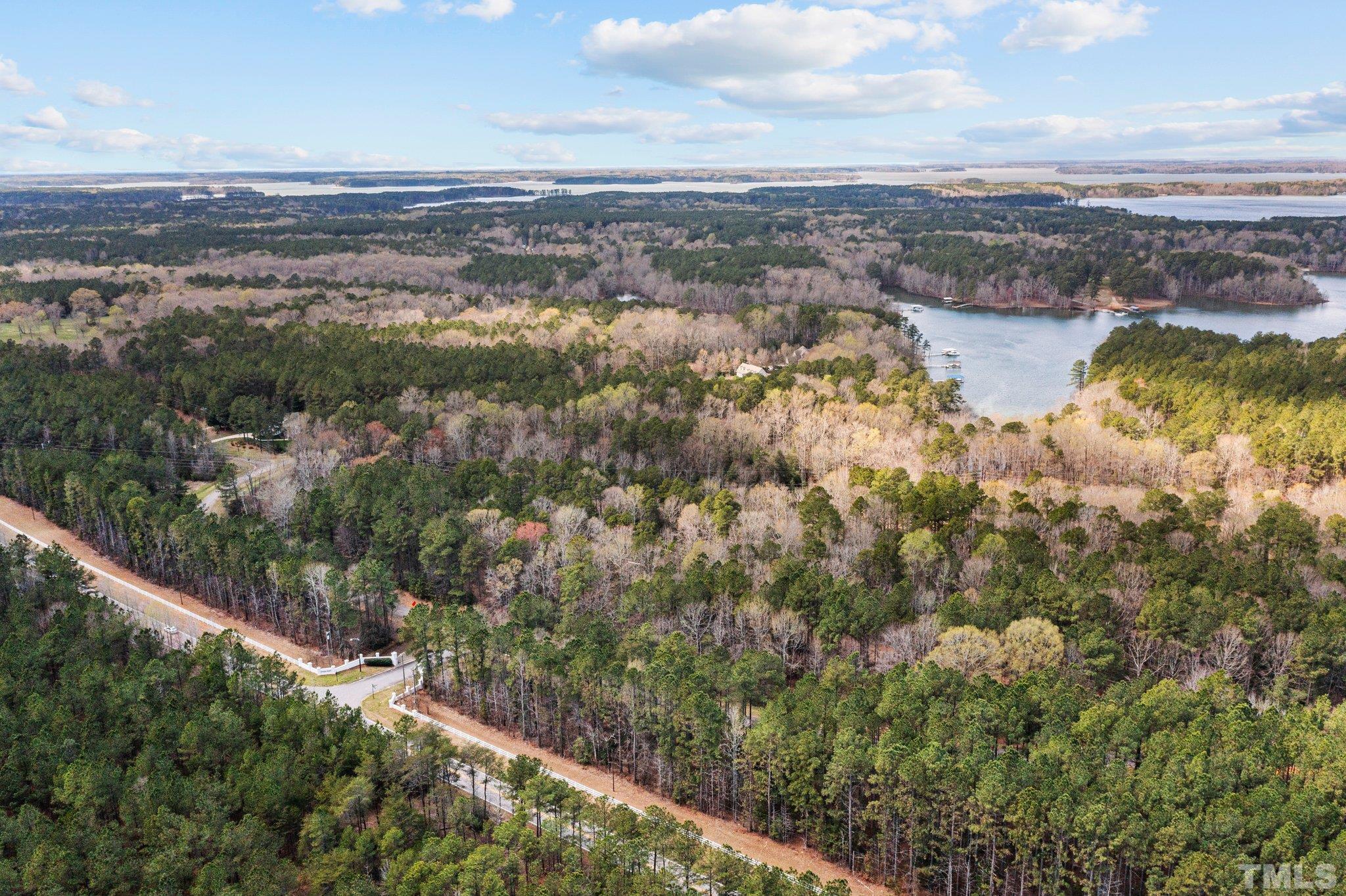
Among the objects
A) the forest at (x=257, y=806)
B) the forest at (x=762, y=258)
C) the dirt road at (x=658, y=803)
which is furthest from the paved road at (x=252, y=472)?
the forest at (x=762, y=258)

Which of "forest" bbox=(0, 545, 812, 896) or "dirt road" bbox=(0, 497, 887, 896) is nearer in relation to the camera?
"forest" bbox=(0, 545, 812, 896)

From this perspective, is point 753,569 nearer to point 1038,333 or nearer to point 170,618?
point 170,618

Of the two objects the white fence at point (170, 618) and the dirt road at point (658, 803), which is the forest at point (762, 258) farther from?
the dirt road at point (658, 803)

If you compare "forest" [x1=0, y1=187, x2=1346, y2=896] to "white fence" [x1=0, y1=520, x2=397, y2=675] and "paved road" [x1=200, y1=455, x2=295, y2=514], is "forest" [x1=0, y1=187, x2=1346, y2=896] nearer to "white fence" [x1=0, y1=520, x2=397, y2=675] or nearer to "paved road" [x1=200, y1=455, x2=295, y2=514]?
"paved road" [x1=200, y1=455, x2=295, y2=514]

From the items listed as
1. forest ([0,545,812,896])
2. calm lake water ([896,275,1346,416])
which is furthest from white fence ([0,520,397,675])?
calm lake water ([896,275,1346,416])

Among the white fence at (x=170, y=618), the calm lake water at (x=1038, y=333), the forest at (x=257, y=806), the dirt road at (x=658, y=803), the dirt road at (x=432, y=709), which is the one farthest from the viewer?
the calm lake water at (x=1038, y=333)
